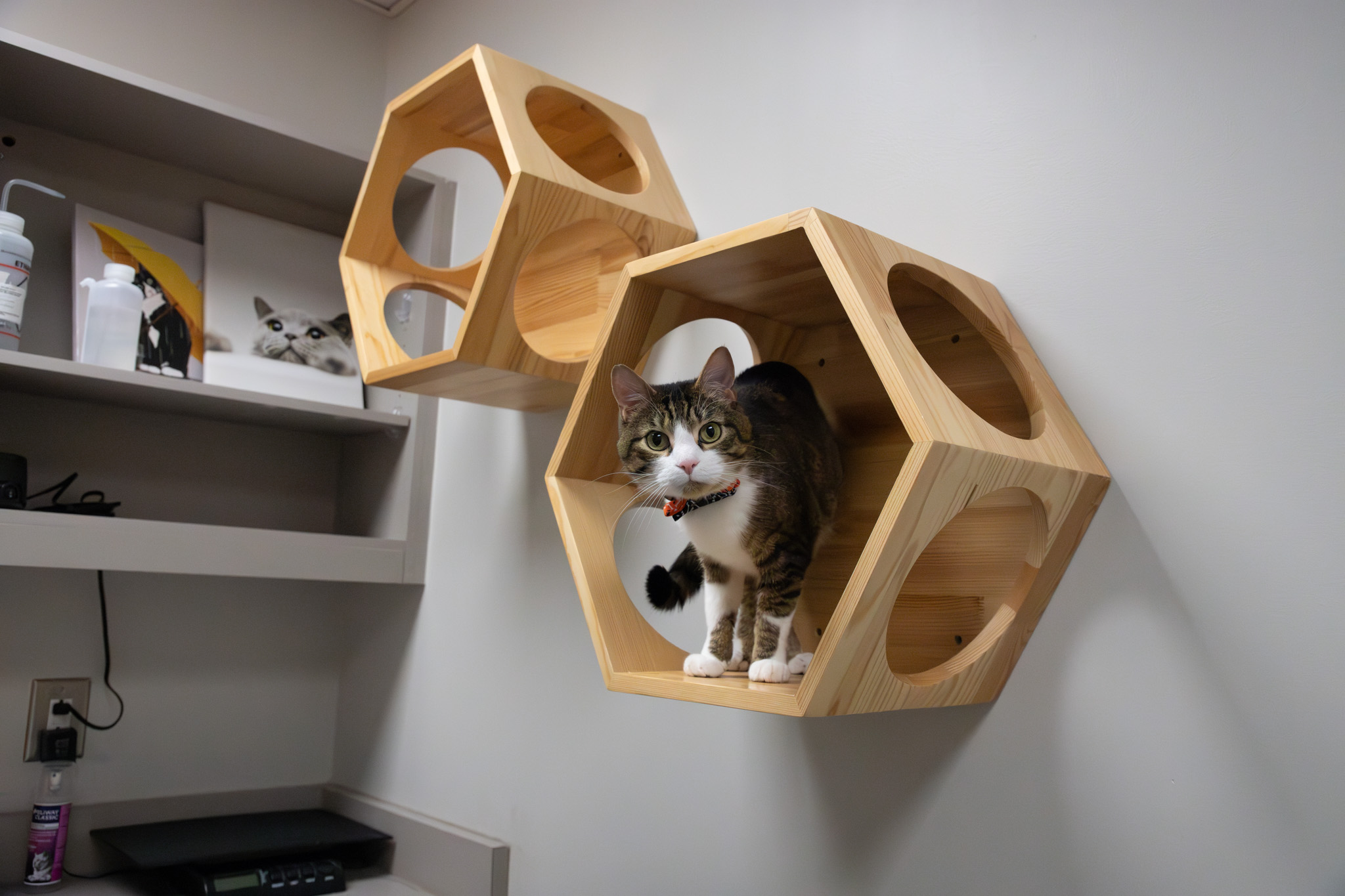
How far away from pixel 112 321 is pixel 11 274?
0.15 meters

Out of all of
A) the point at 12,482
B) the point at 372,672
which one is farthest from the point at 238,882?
the point at 12,482

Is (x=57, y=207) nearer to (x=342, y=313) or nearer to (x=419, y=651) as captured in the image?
(x=342, y=313)

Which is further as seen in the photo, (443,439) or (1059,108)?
(443,439)

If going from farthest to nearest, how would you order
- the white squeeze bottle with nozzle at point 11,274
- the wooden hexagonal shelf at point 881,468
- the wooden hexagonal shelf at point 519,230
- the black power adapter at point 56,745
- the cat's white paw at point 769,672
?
1. the black power adapter at point 56,745
2. the white squeeze bottle with nozzle at point 11,274
3. the wooden hexagonal shelf at point 519,230
4. the cat's white paw at point 769,672
5. the wooden hexagonal shelf at point 881,468

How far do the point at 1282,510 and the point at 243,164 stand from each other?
179cm

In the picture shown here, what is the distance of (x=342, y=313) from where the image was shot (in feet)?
6.23

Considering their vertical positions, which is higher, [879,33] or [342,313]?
[879,33]

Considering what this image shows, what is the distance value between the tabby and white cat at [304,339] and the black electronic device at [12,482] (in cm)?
45

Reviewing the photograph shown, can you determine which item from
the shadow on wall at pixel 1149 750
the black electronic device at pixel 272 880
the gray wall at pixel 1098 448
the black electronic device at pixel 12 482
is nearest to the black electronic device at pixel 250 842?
the black electronic device at pixel 272 880

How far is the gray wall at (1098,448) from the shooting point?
73 centimetres

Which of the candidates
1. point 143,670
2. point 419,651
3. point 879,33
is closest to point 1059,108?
point 879,33

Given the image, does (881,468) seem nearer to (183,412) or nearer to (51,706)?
(183,412)

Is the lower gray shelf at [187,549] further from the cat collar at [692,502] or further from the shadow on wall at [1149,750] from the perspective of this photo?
the shadow on wall at [1149,750]

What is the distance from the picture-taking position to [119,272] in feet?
4.75
